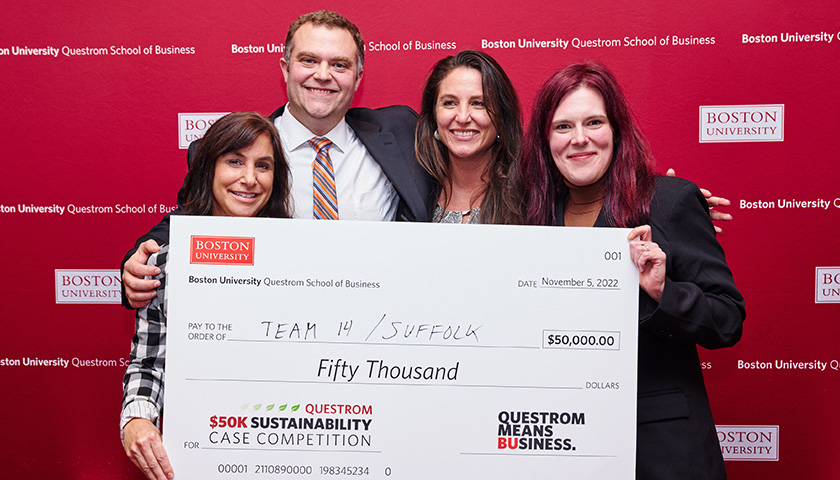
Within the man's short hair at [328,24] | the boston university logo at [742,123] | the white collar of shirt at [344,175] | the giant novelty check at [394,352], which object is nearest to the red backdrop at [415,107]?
the boston university logo at [742,123]

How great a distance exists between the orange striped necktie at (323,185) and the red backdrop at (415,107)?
0.73 meters

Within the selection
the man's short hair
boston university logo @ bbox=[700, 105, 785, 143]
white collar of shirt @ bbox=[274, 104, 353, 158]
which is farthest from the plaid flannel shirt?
boston university logo @ bbox=[700, 105, 785, 143]

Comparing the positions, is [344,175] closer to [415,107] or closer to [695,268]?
[415,107]

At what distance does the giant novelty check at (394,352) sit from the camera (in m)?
1.65

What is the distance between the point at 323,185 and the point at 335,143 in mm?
207

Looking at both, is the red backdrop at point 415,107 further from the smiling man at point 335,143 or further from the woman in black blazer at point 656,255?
the woman in black blazer at point 656,255

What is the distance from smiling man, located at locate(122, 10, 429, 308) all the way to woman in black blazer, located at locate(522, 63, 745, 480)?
25.7 inches

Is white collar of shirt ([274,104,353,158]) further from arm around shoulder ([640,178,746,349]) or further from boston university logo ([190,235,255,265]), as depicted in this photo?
arm around shoulder ([640,178,746,349])

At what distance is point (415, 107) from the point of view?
304 centimetres

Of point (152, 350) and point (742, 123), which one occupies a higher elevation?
point (742, 123)

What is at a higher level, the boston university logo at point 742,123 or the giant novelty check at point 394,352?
the boston university logo at point 742,123

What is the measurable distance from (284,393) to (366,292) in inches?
13.8

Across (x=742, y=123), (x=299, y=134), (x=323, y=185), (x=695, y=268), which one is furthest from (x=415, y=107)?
(x=695, y=268)

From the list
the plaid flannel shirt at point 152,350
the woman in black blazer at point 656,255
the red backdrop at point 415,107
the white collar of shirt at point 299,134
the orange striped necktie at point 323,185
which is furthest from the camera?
the red backdrop at point 415,107
